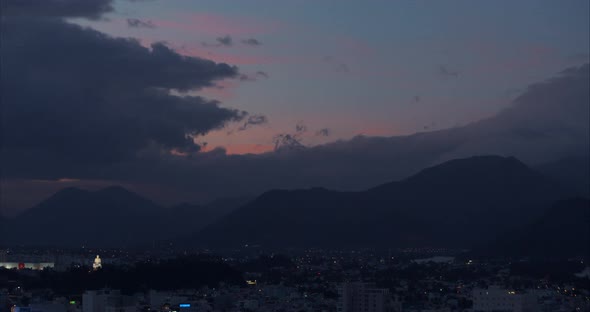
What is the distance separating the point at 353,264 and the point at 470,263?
397 inches

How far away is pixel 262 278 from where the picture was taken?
82.8 meters

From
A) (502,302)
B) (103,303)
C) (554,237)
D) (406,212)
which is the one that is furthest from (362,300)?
(406,212)

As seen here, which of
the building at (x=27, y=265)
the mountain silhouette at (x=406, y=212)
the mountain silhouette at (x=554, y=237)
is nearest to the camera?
the building at (x=27, y=265)

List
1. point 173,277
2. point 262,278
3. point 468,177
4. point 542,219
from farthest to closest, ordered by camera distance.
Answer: point 468,177 → point 542,219 → point 262,278 → point 173,277

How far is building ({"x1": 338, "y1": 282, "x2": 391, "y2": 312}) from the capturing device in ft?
167

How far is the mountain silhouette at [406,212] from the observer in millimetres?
158250

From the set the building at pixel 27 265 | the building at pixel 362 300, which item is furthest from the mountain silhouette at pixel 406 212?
the building at pixel 362 300

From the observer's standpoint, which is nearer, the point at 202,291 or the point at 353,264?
the point at 202,291

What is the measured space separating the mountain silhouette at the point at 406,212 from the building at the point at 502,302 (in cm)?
10235

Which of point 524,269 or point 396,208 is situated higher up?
point 396,208

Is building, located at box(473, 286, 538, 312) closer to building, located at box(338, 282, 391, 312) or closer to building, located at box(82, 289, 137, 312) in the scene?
building, located at box(338, 282, 391, 312)

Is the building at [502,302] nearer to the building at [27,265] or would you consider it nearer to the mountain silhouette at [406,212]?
the building at [27,265]

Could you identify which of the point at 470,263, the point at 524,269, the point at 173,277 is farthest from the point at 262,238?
the point at 173,277

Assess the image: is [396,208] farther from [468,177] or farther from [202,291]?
[202,291]
